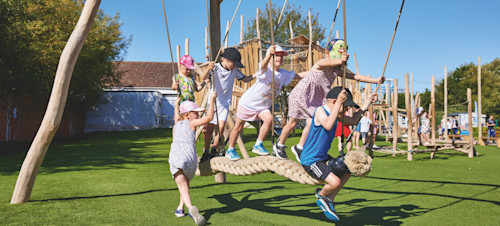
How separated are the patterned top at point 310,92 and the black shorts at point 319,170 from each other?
1.09 m

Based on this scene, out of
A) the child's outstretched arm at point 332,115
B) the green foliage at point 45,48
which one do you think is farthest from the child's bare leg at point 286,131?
the green foliage at point 45,48

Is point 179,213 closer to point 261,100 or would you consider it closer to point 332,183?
point 261,100

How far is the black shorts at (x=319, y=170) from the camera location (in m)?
3.76

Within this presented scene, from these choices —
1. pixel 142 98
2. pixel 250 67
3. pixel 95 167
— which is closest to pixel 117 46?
pixel 142 98

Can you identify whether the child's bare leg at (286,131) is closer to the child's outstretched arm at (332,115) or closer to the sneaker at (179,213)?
the child's outstretched arm at (332,115)

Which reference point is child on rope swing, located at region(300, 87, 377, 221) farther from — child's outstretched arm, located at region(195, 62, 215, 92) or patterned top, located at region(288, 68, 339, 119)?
child's outstretched arm, located at region(195, 62, 215, 92)

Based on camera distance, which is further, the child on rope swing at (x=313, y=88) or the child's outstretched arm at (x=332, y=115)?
the child on rope swing at (x=313, y=88)

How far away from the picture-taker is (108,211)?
16.4ft

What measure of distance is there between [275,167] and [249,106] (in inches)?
48.4

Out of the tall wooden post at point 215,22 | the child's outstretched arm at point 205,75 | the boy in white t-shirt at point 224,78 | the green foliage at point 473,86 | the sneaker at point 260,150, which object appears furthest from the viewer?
the green foliage at point 473,86

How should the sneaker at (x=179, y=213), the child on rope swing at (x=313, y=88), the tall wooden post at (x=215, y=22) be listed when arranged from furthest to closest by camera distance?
the tall wooden post at (x=215, y=22) → the sneaker at (x=179, y=213) → the child on rope swing at (x=313, y=88)

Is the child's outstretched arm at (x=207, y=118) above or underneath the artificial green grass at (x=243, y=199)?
above

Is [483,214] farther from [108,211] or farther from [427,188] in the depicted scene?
[108,211]

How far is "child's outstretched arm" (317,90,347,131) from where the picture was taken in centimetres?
360
